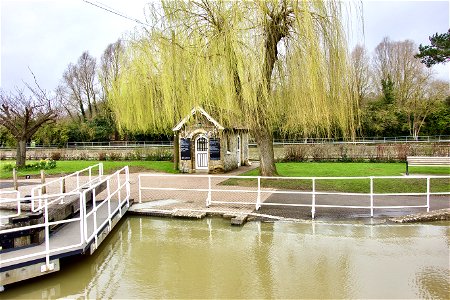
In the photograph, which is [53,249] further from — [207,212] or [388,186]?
[388,186]

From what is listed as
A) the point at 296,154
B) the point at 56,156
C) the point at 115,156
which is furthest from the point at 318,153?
the point at 56,156

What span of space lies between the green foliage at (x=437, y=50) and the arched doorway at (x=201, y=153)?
12775 mm

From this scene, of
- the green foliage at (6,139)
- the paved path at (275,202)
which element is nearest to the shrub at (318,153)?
the paved path at (275,202)

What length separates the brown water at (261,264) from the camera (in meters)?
5.29

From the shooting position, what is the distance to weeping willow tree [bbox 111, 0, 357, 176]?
36.6ft

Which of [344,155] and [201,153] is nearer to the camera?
[201,153]

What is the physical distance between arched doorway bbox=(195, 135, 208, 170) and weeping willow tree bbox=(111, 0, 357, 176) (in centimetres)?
610

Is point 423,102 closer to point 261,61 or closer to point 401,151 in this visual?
point 401,151

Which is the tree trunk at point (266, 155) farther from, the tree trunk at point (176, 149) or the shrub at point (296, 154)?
the shrub at point (296, 154)

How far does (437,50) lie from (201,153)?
13557 millimetres

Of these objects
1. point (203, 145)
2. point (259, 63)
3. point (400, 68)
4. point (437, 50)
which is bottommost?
point (203, 145)

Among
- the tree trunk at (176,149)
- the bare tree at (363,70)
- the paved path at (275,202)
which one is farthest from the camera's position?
the bare tree at (363,70)

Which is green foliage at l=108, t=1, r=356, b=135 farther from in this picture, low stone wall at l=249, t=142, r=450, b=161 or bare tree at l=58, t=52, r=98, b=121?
bare tree at l=58, t=52, r=98, b=121

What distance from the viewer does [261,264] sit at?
20.6 feet
